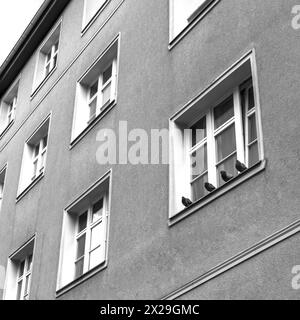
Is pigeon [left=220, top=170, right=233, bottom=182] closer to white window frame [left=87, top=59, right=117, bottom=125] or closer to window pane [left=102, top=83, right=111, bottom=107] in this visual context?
white window frame [left=87, top=59, right=117, bottom=125]

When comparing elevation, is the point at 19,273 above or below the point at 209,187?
above

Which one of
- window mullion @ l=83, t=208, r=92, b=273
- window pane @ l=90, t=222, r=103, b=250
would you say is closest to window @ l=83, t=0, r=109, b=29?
window mullion @ l=83, t=208, r=92, b=273

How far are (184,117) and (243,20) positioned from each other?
5.54ft

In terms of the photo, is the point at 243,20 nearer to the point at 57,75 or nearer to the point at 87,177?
Result: the point at 87,177

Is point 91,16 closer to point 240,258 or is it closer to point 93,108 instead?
point 93,108

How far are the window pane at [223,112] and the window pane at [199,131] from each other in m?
0.28

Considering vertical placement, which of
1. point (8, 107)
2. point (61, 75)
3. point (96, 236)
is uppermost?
point (8, 107)

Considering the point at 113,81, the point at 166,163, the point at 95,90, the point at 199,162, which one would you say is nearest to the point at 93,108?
the point at 95,90

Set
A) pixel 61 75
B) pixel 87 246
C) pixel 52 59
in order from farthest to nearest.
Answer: pixel 52 59 < pixel 61 75 < pixel 87 246

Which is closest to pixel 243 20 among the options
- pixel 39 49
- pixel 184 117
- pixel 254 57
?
pixel 254 57

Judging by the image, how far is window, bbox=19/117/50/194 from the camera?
16156 mm

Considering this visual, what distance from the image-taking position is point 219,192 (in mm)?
8523

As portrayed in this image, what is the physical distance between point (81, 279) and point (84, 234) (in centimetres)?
130

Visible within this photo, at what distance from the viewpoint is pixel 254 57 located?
8.78 m
